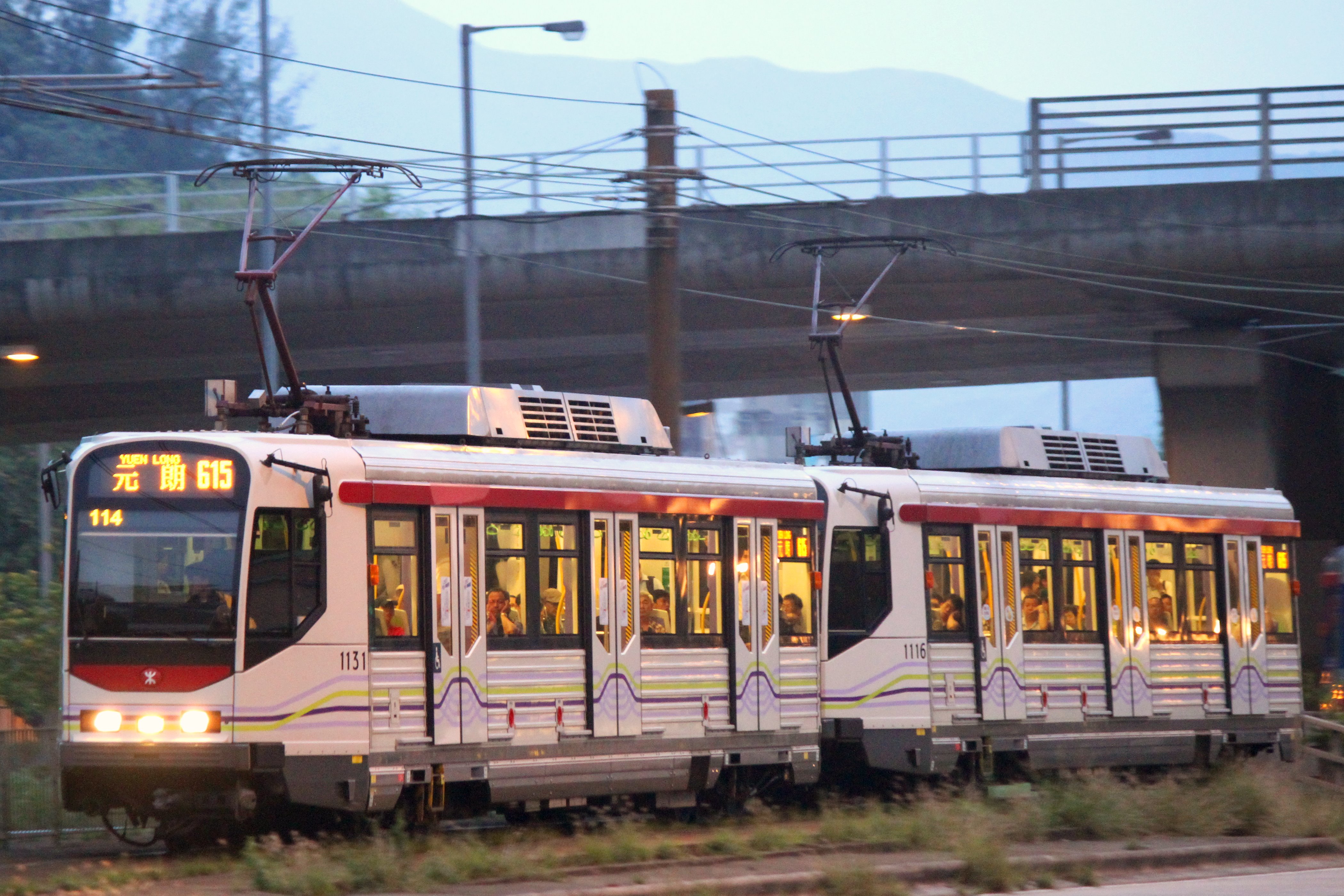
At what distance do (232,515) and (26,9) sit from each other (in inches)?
2413

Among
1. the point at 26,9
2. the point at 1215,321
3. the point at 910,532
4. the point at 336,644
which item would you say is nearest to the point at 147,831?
the point at 336,644

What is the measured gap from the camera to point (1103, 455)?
2009 cm

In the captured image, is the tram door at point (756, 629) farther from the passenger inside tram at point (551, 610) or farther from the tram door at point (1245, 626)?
the tram door at point (1245, 626)

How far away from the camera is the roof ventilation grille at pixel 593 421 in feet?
50.5

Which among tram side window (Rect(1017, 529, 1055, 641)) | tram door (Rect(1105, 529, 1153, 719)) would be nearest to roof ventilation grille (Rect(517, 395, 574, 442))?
tram side window (Rect(1017, 529, 1055, 641))

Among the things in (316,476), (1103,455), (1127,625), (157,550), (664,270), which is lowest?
(1127,625)

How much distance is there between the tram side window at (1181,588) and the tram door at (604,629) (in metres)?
6.94

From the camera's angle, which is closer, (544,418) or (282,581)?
(282,581)

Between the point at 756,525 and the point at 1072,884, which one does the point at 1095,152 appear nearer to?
the point at 756,525

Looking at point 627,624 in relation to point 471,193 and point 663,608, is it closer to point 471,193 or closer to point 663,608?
point 663,608

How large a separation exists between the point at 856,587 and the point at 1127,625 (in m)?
3.53

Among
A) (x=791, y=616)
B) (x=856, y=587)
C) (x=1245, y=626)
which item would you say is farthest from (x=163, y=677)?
(x=1245, y=626)

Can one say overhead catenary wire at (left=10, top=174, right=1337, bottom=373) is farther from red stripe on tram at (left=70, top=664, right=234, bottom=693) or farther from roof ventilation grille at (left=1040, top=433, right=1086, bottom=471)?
red stripe on tram at (left=70, top=664, right=234, bottom=693)

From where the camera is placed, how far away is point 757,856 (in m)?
12.8
